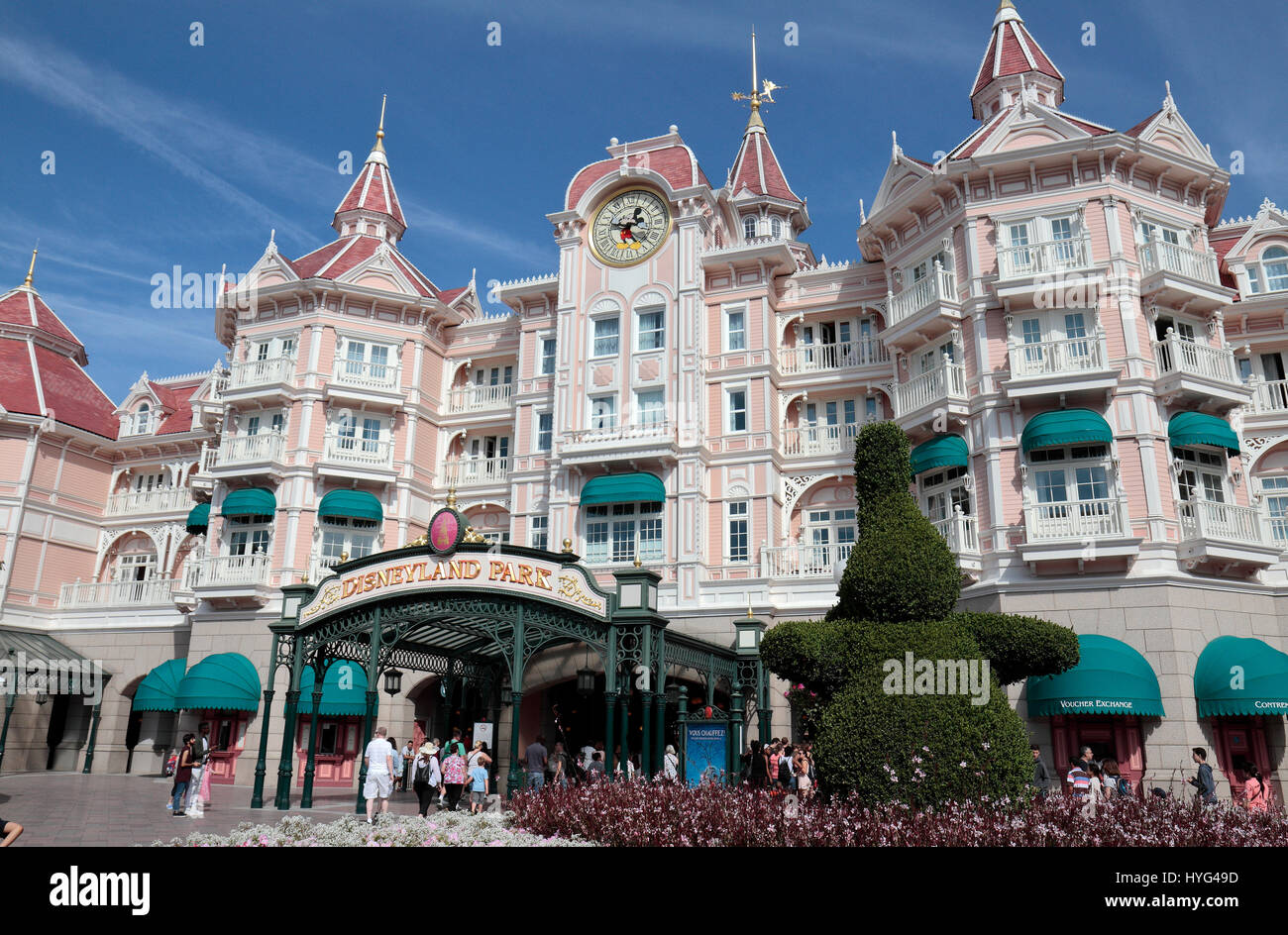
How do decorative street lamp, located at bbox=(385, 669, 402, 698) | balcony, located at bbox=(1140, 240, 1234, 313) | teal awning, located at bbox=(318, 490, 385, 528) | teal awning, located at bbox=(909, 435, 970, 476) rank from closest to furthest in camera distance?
decorative street lamp, located at bbox=(385, 669, 402, 698) → balcony, located at bbox=(1140, 240, 1234, 313) → teal awning, located at bbox=(909, 435, 970, 476) → teal awning, located at bbox=(318, 490, 385, 528)

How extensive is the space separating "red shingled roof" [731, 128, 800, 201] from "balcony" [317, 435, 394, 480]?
2235cm

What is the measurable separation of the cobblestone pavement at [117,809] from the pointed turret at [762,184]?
30983mm

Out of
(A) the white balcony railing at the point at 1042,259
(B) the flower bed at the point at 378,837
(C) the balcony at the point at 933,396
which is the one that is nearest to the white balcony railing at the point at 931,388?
(C) the balcony at the point at 933,396

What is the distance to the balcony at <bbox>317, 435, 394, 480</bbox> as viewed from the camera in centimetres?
3200

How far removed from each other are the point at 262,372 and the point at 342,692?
494 inches

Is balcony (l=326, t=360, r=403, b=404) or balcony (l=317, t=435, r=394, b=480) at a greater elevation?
balcony (l=326, t=360, r=403, b=404)

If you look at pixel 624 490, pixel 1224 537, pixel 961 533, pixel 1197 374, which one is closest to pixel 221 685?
pixel 624 490

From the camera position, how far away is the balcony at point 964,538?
2364cm

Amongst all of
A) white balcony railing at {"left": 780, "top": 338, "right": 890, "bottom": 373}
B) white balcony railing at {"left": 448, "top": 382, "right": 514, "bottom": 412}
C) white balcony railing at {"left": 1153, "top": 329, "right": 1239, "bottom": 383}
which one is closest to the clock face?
white balcony railing at {"left": 780, "top": 338, "right": 890, "bottom": 373}

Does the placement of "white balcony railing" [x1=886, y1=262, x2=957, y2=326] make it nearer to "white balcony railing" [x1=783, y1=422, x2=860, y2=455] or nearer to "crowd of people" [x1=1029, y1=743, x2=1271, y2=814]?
"white balcony railing" [x1=783, y1=422, x2=860, y2=455]

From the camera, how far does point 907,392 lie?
88.2ft

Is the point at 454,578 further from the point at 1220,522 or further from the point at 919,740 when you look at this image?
the point at 1220,522

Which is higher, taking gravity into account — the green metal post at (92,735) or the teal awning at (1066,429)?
the teal awning at (1066,429)

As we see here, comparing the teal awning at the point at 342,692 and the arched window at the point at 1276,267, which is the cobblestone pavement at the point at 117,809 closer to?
the teal awning at the point at 342,692
